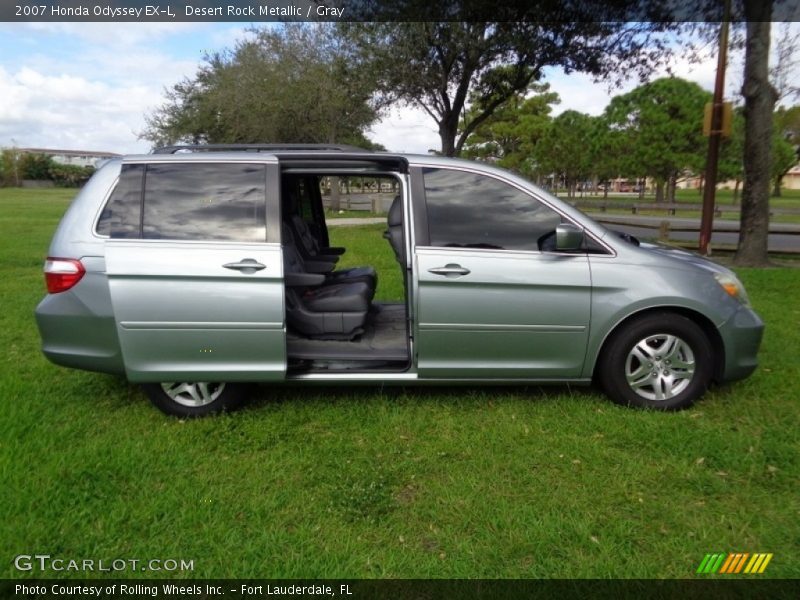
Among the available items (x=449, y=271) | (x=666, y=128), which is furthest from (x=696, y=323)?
(x=666, y=128)

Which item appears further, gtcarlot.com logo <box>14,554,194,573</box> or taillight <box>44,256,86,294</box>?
taillight <box>44,256,86,294</box>

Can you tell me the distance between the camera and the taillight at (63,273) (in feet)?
11.7

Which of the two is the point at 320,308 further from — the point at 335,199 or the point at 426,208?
the point at 335,199

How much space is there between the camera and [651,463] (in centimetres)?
329

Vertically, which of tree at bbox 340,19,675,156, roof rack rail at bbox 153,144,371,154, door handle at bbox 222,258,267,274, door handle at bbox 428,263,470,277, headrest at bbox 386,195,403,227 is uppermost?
tree at bbox 340,19,675,156

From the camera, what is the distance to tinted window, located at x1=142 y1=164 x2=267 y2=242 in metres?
3.70

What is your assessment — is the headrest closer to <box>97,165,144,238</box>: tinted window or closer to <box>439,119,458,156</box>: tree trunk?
<box>97,165,144,238</box>: tinted window

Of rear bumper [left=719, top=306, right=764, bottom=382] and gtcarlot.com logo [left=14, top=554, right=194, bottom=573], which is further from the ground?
rear bumper [left=719, top=306, right=764, bottom=382]

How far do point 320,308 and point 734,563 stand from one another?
3.00 metres

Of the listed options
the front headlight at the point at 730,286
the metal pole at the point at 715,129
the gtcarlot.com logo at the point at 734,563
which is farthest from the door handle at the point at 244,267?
the metal pole at the point at 715,129

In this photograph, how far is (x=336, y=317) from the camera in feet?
14.2

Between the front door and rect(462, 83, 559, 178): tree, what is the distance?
38.5m

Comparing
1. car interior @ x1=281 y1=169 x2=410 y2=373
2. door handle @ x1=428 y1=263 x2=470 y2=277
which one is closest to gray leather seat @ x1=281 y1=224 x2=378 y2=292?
car interior @ x1=281 y1=169 x2=410 y2=373
